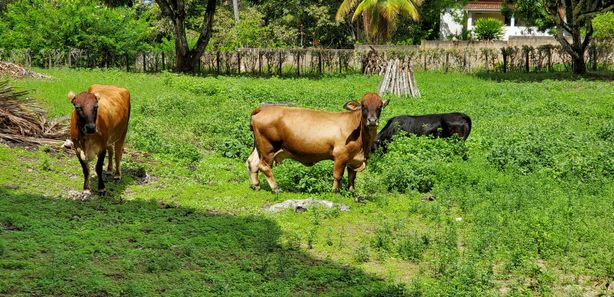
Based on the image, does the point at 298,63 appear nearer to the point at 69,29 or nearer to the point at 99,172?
the point at 69,29

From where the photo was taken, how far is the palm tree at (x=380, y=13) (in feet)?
121

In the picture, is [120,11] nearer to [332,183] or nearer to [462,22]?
[462,22]

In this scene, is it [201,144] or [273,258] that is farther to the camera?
[201,144]

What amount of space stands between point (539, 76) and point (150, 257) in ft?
→ 90.7

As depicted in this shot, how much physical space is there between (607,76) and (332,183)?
23.6 m

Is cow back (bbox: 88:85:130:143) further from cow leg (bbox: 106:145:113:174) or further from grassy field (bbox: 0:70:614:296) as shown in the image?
grassy field (bbox: 0:70:614:296)

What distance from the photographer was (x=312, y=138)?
11.0 m

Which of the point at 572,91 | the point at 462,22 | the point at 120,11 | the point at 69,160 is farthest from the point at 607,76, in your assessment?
the point at 69,160

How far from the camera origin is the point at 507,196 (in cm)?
1053

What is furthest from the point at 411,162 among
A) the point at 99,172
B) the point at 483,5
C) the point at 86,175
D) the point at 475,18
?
the point at 475,18

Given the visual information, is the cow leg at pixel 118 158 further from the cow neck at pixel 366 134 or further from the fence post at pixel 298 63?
the fence post at pixel 298 63

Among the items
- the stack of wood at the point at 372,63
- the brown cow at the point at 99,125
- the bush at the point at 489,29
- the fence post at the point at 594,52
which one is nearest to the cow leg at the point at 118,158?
the brown cow at the point at 99,125

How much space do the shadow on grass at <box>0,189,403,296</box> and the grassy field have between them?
0.07ft

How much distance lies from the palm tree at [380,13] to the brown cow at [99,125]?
26.6m
